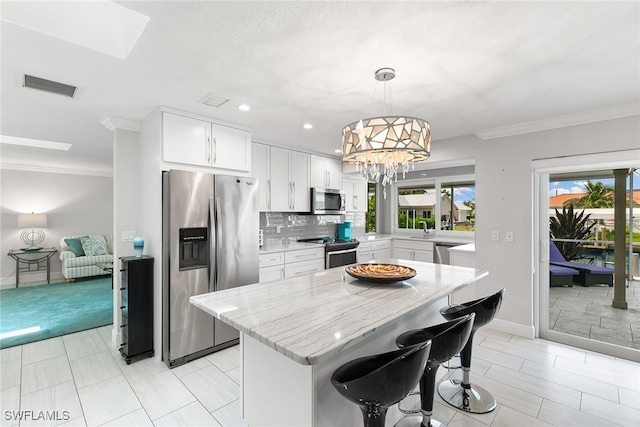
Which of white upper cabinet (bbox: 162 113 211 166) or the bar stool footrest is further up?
white upper cabinet (bbox: 162 113 211 166)

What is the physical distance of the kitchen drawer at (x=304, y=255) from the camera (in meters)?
3.83

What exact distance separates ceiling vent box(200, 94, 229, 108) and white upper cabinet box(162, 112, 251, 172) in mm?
377

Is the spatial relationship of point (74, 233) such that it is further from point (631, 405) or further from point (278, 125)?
point (631, 405)

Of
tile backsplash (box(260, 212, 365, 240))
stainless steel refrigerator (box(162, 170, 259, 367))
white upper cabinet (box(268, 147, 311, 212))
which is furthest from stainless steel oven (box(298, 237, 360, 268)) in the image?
stainless steel refrigerator (box(162, 170, 259, 367))

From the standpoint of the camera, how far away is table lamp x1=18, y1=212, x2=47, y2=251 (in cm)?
568

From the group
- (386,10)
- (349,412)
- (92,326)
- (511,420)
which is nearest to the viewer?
(386,10)

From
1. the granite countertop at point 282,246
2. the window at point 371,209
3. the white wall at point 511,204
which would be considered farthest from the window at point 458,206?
the granite countertop at point 282,246

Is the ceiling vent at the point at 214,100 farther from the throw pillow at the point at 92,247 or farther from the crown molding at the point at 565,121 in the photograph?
the throw pillow at the point at 92,247

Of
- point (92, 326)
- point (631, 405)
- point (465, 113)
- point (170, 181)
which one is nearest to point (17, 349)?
point (92, 326)

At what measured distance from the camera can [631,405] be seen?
7.05 ft

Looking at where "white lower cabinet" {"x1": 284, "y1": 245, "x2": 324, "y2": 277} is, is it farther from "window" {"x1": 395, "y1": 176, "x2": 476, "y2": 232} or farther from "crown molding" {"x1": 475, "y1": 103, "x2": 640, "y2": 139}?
"window" {"x1": 395, "y1": 176, "x2": 476, "y2": 232}

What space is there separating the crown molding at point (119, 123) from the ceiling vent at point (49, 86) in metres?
0.53

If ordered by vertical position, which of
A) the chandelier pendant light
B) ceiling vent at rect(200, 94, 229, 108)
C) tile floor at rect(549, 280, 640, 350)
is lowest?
tile floor at rect(549, 280, 640, 350)

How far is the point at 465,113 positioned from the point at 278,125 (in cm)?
195
